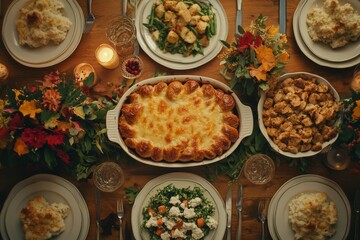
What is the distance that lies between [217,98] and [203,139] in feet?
0.98

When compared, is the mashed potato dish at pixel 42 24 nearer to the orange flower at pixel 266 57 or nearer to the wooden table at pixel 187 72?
the wooden table at pixel 187 72

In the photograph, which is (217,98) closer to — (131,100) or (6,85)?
(131,100)

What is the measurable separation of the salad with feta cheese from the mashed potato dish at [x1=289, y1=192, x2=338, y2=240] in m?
0.56

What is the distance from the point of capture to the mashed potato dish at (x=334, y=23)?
121 inches

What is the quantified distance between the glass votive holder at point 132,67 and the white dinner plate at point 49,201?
3.07 feet

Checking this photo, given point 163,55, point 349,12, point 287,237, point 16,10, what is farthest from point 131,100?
point 349,12

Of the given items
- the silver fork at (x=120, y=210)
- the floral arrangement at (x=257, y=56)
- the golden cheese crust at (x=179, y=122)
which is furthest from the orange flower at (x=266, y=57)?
the silver fork at (x=120, y=210)

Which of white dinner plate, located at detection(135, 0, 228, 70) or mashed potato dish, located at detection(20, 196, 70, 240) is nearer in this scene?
mashed potato dish, located at detection(20, 196, 70, 240)

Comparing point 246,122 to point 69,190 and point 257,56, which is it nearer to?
point 257,56

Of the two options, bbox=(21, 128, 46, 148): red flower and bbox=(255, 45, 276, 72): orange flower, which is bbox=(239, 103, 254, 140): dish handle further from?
→ bbox=(21, 128, 46, 148): red flower

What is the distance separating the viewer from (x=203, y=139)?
3.03 metres

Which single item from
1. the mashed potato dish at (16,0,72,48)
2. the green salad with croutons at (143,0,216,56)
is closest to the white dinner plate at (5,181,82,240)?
the mashed potato dish at (16,0,72,48)

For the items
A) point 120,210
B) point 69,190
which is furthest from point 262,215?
point 69,190

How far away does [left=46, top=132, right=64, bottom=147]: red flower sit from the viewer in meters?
2.65
